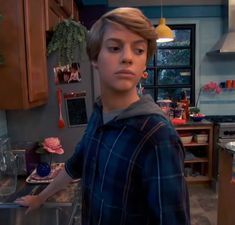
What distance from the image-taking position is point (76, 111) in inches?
80.0

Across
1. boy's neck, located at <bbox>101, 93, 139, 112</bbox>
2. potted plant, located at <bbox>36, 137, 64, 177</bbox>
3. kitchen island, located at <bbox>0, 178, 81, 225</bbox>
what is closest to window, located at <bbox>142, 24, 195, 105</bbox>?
potted plant, located at <bbox>36, 137, 64, 177</bbox>

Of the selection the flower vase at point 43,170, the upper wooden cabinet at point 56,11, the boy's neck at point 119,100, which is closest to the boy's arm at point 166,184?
the boy's neck at point 119,100

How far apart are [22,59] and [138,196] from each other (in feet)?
3.36

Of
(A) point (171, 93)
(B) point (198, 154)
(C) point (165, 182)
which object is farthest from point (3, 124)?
(A) point (171, 93)

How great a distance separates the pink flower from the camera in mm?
1903

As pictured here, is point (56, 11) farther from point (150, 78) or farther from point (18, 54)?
point (150, 78)

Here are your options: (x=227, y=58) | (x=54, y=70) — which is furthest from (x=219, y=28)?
(x=54, y=70)

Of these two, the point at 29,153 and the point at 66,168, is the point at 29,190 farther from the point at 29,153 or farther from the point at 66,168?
the point at 66,168

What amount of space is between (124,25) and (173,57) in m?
3.76

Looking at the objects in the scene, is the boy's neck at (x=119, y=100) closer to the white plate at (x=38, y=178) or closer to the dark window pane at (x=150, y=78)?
the white plate at (x=38, y=178)

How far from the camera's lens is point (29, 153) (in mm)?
1833

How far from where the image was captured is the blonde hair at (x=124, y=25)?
746 millimetres

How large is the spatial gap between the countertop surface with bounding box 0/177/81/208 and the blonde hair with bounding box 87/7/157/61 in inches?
31.3

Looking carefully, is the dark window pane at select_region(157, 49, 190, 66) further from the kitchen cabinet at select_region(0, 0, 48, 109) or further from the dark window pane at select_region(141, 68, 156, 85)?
the kitchen cabinet at select_region(0, 0, 48, 109)
